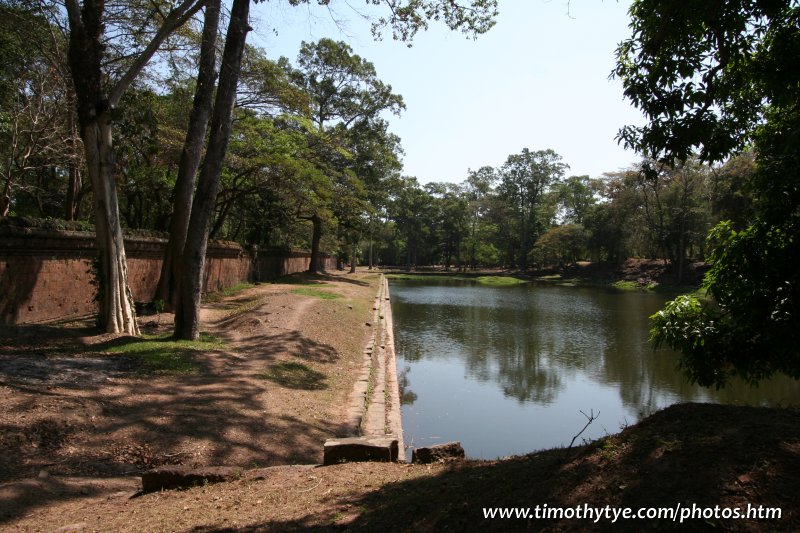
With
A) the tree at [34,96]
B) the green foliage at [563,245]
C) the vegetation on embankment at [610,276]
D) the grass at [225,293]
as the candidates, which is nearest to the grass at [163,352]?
the tree at [34,96]

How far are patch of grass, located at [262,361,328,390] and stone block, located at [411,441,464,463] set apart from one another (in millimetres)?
4101

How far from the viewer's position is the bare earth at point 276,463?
2.47 meters

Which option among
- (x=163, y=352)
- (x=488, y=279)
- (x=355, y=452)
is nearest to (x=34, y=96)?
(x=163, y=352)

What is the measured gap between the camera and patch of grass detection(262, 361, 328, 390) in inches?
328

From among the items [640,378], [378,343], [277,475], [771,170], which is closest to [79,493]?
[277,475]

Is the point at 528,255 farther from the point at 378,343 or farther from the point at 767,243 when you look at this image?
the point at 767,243

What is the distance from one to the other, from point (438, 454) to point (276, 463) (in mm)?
1916

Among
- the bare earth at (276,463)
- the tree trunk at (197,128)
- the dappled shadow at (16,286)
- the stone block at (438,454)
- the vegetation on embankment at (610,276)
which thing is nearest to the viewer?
the bare earth at (276,463)

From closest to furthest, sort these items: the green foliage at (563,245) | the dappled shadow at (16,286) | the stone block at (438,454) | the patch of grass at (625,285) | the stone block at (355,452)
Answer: the stone block at (438,454), the stone block at (355,452), the dappled shadow at (16,286), the patch of grass at (625,285), the green foliage at (563,245)

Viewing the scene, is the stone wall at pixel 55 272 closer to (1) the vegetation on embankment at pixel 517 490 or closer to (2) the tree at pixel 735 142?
(1) the vegetation on embankment at pixel 517 490

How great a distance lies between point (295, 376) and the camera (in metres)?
8.82

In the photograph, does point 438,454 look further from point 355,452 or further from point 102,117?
point 102,117

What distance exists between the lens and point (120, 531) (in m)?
3.29

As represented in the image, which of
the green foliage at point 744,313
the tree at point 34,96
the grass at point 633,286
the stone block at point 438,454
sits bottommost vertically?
the grass at point 633,286
